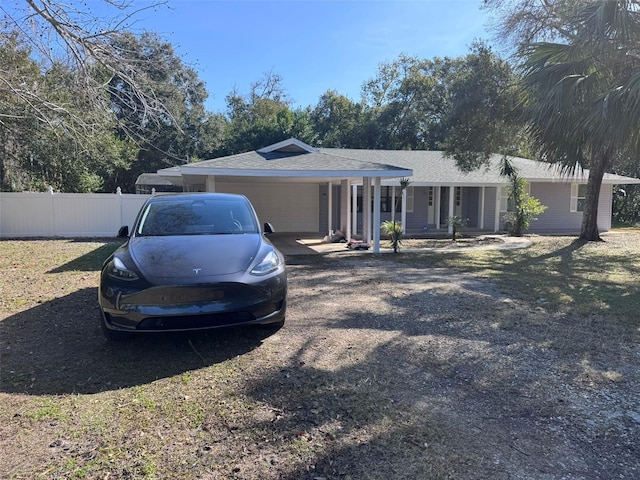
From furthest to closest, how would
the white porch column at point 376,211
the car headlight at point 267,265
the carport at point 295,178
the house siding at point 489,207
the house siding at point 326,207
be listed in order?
the house siding at point 489,207
the house siding at point 326,207
the white porch column at point 376,211
the carport at point 295,178
the car headlight at point 267,265

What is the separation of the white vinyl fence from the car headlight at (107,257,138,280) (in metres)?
13.3

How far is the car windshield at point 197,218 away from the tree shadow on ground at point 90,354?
3.88ft

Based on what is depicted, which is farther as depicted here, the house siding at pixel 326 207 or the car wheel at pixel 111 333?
the house siding at pixel 326 207

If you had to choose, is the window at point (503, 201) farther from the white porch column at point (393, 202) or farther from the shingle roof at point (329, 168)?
the white porch column at point (393, 202)

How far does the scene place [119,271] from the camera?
160 inches

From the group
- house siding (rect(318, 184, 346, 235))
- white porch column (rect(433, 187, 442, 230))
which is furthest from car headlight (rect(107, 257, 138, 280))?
white porch column (rect(433, 187, 442, 230))

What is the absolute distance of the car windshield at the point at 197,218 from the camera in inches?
197

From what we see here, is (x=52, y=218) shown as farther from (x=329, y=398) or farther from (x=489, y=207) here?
(x=489, y=207)

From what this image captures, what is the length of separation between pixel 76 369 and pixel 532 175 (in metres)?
20.0

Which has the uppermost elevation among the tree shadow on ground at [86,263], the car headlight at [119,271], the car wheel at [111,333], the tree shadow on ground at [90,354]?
the car headlight at [119,271]

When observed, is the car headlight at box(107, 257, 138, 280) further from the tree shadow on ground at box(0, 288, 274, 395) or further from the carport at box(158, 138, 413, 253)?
the carport at box(158, 138, 413, 253)

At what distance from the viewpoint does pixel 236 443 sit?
2701 mm

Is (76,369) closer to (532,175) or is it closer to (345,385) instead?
(345,385)

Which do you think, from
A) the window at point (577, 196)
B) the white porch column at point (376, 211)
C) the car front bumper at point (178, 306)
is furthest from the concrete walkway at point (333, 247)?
the car front bumper at point (178, 306)
